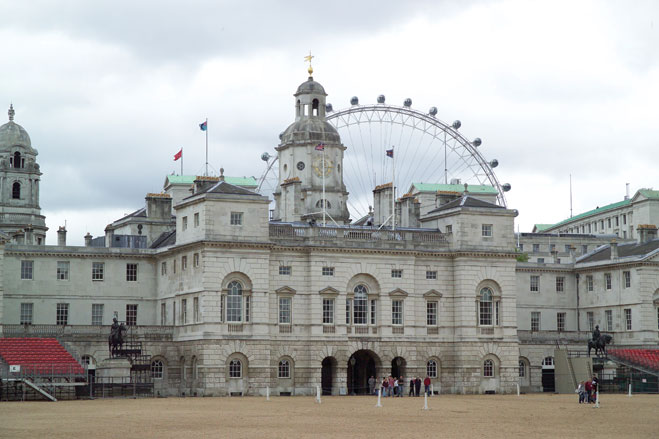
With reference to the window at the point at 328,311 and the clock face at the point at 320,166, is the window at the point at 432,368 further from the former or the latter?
the clock face at the point at 320,166

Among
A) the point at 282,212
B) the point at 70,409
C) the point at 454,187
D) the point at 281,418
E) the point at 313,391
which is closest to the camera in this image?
the point at 281,418

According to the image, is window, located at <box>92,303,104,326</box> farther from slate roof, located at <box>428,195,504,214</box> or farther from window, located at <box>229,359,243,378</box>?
slate roof, located at <box>428,195,504,214</box>

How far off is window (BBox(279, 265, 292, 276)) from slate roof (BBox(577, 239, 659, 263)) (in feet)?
98.5

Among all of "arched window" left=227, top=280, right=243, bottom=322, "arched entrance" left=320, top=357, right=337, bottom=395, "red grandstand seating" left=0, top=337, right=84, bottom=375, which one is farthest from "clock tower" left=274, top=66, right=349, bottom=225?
"red grandstand seating" left=0, top=337, right=84, bottom=375

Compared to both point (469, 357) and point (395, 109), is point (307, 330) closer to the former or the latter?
point (469, 357)

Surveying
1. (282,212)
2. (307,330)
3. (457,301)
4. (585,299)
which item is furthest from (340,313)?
(585,299)

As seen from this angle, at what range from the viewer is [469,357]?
86.4m

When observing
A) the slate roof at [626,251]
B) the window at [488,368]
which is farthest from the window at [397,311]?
the slate roof at [626,251]

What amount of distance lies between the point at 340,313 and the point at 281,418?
3069 centimetres

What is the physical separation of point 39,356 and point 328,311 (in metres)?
20.4

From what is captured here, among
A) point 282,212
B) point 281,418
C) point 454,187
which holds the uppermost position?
point 454,187

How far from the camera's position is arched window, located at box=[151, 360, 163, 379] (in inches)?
3199

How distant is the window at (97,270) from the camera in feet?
285

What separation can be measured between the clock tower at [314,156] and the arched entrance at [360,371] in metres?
17.9
